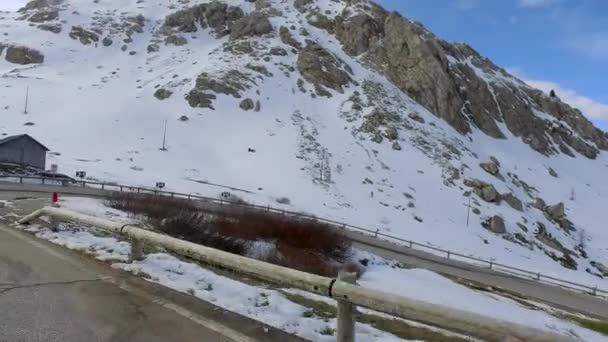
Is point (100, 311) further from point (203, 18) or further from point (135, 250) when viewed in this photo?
point (203, 18)

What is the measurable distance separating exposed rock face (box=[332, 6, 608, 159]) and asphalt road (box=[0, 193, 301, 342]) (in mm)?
85535

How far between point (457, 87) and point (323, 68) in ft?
93.7

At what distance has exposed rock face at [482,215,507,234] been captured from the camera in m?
54.8

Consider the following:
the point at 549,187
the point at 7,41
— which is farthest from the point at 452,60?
the point at 7,41

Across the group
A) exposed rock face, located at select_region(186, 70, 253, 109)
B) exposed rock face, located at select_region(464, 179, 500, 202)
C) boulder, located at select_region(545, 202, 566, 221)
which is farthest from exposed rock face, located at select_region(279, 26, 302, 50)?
boulder, located at select_region(545, 202, 566, 221)

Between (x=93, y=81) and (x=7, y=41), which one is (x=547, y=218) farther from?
(x=7, y=41)

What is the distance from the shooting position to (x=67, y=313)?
5.33 meters

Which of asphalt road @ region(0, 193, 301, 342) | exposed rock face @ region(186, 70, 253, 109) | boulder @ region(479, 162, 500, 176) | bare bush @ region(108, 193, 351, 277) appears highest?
exposed rock face @ region(186, 70, 253, 109)

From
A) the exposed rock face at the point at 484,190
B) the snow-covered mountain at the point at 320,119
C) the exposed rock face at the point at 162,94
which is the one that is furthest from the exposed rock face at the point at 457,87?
the exposed rock face at the point at 162,94

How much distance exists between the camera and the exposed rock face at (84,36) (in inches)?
4092

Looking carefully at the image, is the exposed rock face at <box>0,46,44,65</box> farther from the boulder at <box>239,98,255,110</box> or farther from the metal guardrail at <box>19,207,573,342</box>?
the metal guardrail at <box>19,207,573,342</box>

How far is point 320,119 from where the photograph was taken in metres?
77.9

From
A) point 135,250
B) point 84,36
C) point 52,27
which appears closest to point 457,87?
point 84,36

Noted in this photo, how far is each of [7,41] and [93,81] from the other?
28786 mm
